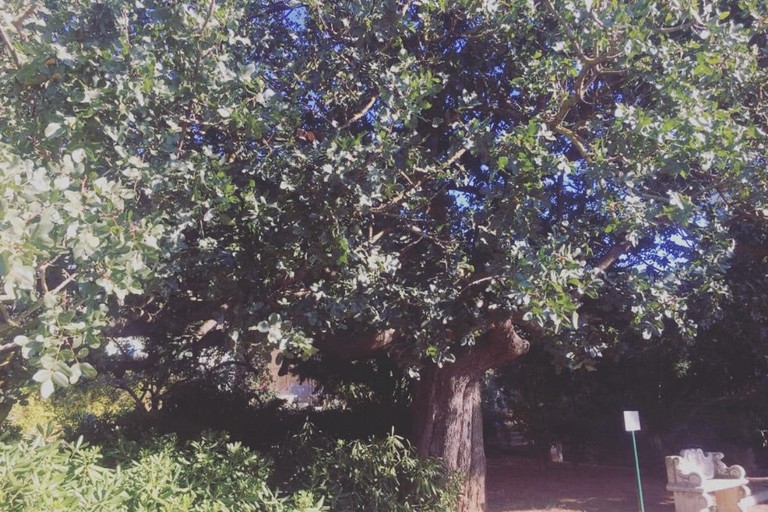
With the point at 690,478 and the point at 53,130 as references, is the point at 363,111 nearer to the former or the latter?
the point at 53,130

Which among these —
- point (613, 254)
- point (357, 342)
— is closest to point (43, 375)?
point (357, 342)

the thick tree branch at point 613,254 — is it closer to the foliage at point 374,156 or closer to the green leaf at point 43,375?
the foliage at point 374,156

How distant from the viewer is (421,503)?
7270mm

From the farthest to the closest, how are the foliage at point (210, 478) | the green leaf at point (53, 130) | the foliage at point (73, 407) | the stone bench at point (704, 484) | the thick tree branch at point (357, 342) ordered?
the foliage at point (73, 407) < the stone bench at point (704, 484) < the thick tree branch at point (357, 342) < the green leaf at point (53, 130) < the foliage at point (210, 478)

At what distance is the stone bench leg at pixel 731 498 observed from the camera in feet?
29.4

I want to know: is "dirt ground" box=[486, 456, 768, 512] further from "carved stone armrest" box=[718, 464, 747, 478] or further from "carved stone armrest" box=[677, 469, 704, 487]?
"carved stone armrest" box=[677, 469, 704, 487]

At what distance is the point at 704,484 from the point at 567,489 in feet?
12.9

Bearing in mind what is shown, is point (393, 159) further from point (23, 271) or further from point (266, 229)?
point (23, 271)

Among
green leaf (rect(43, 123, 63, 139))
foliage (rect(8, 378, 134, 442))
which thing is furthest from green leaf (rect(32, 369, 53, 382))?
foliage (rect(8, 378, 134, 442))

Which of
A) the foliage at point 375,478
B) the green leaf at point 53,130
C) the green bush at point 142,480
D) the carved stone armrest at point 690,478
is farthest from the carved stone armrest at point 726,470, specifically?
the green leaf at point 53,130

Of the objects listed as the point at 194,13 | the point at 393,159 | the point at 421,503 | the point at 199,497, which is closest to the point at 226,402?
the point at 421,503

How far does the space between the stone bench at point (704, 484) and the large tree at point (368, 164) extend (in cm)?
247

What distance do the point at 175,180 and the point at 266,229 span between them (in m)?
1.07

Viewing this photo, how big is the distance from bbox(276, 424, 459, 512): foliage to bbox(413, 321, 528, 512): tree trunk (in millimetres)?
490
